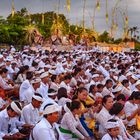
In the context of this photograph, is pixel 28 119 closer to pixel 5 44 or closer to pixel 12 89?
pixel 12 89

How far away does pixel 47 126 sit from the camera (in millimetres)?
5922

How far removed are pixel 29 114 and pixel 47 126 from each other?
235 centimetres

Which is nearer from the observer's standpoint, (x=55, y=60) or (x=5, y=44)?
(x=55, y=60)

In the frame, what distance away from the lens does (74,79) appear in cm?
1366

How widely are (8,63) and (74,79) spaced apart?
313 cm

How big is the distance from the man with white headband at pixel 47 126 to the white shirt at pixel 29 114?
2069mm

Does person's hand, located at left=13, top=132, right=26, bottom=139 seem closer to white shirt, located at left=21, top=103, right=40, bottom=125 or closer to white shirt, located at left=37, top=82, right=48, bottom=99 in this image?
white shirt, located at left=21, top=103, right=40, bottom=125

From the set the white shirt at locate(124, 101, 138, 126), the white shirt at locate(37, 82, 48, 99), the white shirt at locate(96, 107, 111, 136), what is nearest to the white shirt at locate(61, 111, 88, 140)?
the white shirt at locate(96, 107, 111, 136)

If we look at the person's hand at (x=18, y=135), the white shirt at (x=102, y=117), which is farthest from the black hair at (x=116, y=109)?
the person's hand at (x=18, y=135)

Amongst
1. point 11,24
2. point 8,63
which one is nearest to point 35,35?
point 11,24

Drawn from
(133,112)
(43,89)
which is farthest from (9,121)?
(43,89)

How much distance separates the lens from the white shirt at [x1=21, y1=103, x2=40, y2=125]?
820cm

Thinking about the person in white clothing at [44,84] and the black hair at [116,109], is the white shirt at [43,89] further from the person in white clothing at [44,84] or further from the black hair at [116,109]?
the black hair at [116,109]

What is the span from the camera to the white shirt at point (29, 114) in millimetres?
8195
